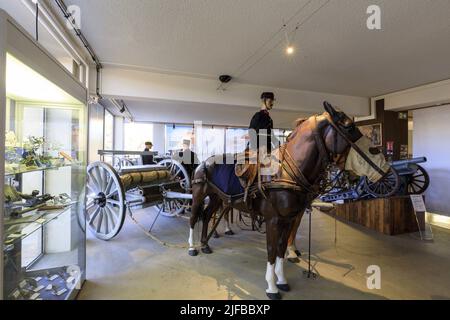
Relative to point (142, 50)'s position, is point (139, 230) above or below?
below

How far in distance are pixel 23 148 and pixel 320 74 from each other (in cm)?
461

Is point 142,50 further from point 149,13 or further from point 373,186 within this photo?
point 373,186

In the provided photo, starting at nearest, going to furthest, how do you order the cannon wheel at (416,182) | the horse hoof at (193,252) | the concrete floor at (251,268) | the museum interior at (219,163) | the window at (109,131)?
1. the museum interior at (219,163)
2. the concrete floor at (251,268)
3. the horse hoof at (193,252)
4. the cannon wheel at (416,182)
5. the window at (109,131)

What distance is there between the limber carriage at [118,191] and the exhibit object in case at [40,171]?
769 millimetres

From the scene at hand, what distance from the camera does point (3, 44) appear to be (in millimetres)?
1136

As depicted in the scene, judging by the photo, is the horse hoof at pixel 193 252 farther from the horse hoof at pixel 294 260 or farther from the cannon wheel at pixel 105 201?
the horse hoof at pixel 294 260

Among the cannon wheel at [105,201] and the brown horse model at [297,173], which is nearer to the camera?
the brown horse model at [297,173]

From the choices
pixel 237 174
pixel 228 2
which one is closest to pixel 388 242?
pixel 237 174

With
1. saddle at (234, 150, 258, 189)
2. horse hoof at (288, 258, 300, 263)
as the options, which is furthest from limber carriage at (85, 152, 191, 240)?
horse hoof at (288, 258, 300, 263)

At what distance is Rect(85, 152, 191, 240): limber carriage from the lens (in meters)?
3.34

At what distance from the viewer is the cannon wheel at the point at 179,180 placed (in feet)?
14.3

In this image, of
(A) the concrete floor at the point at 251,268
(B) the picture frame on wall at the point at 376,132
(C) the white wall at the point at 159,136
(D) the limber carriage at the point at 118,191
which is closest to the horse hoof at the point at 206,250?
(A) the concrete floor at the point at 251,268

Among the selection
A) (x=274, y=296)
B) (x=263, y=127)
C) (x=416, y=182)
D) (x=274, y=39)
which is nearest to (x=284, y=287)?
(x=274, y=296)

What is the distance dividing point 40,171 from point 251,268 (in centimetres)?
246
